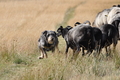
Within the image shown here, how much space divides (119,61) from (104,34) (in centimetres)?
206

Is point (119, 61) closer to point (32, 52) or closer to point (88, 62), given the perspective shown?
point (88, 62)

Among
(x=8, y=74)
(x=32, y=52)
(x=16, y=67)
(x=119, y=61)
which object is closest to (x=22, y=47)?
(x=32, y=52)

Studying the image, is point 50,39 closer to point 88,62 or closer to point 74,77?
point 88,62

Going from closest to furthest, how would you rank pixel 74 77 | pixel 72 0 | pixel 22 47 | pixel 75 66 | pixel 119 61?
pixel 74 77
pixel 75 66
pixel 119 61
pixel 22 47
pixel 72 0

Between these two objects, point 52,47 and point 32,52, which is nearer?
point 52,47

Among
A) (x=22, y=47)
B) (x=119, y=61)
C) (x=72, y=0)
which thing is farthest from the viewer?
(x=72, y=0)

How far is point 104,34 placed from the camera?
959 centimetres

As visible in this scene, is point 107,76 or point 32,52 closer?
point 107,76

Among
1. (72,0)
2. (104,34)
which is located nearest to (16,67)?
(104,34)

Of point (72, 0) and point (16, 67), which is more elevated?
point (72, 0)

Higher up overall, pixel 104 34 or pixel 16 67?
pixel 104 34

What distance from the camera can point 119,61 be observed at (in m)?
7.66

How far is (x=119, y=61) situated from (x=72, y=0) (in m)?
47.1

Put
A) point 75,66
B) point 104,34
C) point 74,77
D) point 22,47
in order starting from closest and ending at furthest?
point 74,77 → point 75,66 → point 104,34 → point 22,47
